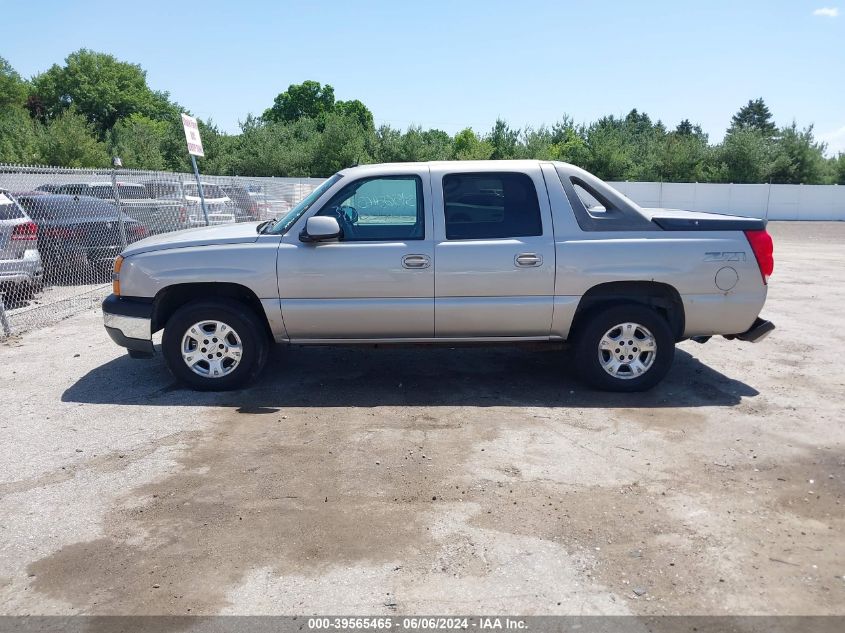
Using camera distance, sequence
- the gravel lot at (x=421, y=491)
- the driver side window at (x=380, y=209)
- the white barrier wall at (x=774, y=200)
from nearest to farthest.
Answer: the gravel lot at (x=421, y=491)
the driver side window at (x=380, y=209)
the white barrier wall at (x=774, y=200)

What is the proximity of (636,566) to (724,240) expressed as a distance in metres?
3.37

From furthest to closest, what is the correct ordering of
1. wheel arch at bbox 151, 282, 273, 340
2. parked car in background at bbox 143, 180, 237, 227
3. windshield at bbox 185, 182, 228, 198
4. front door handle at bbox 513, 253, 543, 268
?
1. windshield at bbox 185, 182, 228, 198
2. parked car in background at bbox 143, 180, 237, 227
3. wheel arch at bbox 151, 282, 273, 340
4. front door handle at bbox 513, 253, 543, 268

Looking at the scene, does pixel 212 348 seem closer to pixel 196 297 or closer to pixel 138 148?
pixel 196 297

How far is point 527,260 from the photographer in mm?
5711

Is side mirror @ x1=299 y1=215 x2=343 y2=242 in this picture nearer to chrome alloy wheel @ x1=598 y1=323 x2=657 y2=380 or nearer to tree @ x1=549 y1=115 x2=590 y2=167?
chrome alloy wheel @ x1=598 y1=323 x2=657 y2=380

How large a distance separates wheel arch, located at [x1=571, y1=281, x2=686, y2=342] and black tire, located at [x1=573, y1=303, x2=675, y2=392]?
0.20ft

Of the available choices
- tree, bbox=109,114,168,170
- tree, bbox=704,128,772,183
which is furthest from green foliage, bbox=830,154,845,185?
tree, bbox=109,114,168,170

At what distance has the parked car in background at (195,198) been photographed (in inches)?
532

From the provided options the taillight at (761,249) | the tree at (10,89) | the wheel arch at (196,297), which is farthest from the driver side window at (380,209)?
the tree at (10,89)

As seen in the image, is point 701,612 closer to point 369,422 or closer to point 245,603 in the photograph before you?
point 245,603

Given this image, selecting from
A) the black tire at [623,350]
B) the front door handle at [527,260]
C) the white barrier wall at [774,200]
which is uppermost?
the front door handle at [527,260]

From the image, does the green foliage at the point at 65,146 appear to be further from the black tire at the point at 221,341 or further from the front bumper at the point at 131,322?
the black tire at the point at 221,341

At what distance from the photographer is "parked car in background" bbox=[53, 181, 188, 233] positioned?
12812 millimetres

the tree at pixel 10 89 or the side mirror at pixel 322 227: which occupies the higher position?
the tree at pixel 10 89
